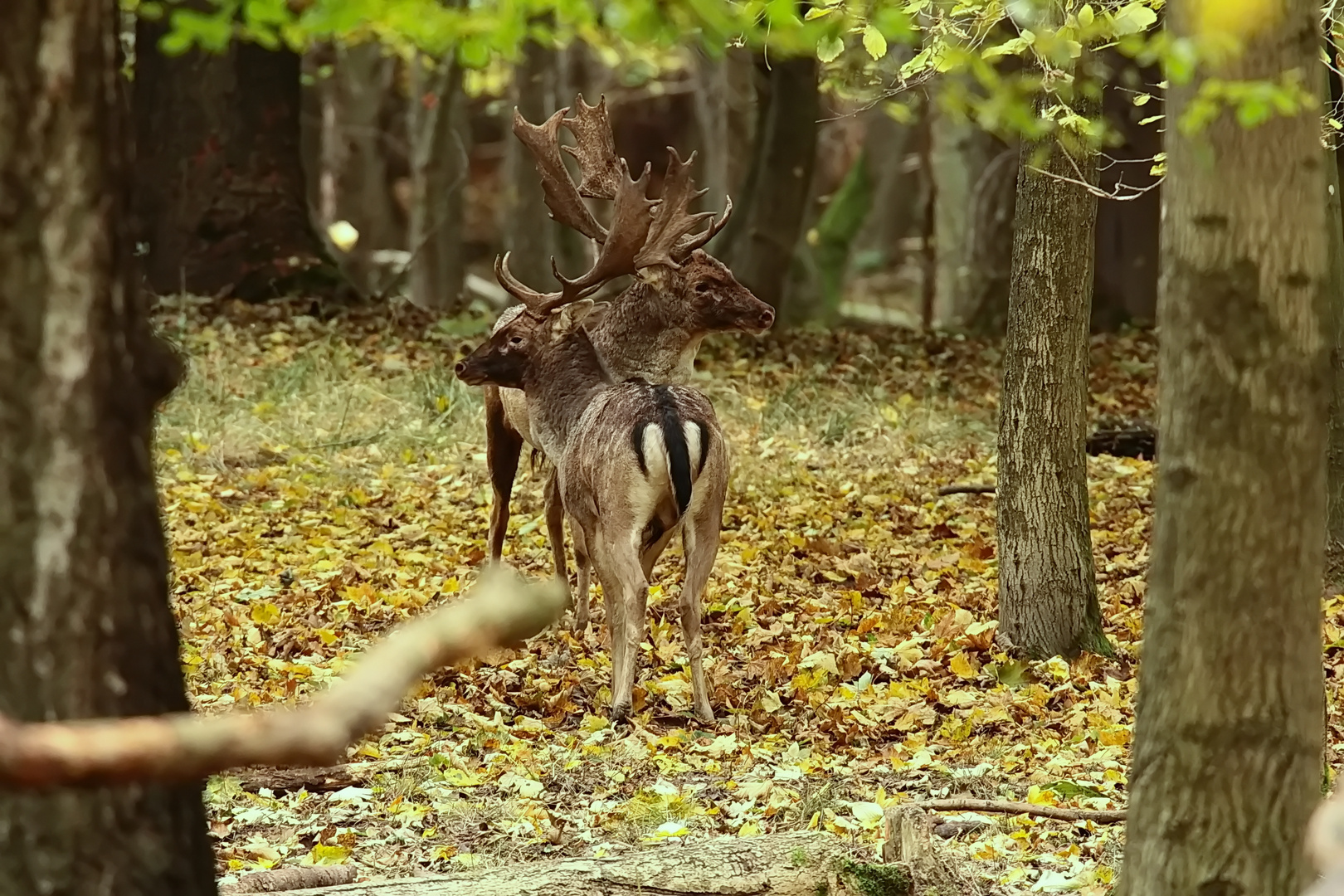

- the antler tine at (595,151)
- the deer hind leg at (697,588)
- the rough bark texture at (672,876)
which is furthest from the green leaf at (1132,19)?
the antler tine at (595,151)

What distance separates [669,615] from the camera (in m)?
9.89

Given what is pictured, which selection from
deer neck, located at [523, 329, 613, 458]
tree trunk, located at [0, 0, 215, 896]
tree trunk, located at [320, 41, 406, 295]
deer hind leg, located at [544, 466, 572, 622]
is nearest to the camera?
tree trunk, located at [0, 0, 215, 896]

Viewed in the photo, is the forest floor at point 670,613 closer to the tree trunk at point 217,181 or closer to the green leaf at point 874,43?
the tree trunk at point 217,181

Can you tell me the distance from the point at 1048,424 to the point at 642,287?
244 cm

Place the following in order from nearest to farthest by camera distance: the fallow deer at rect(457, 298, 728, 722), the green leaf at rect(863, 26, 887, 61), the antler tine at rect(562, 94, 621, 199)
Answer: the green leaf at rect(863, 26, 887, 61)
the fallow deer at rect(457, 298, 728, 722)
the antler tine at rect(562, 94, 621, 199)

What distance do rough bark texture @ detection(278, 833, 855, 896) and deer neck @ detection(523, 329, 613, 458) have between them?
13.3 ft

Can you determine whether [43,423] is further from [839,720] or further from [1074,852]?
[839,720]

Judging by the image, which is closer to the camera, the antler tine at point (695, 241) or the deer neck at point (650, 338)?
the antler tine at point (695, 241)

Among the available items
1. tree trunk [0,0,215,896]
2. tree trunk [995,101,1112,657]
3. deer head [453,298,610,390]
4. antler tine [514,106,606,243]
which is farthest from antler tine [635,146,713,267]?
tree trunk [0,0,215,896]

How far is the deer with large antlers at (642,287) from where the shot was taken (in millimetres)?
9453

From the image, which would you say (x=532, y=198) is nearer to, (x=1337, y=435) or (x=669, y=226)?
(x=669, y=226)

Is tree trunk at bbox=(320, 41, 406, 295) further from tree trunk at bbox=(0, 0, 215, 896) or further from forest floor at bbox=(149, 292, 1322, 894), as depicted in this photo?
tree trunk at bbox=(0, 0, 215, 896)

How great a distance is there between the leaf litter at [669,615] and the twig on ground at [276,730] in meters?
3.40

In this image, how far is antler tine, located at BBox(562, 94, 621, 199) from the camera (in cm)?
1024
